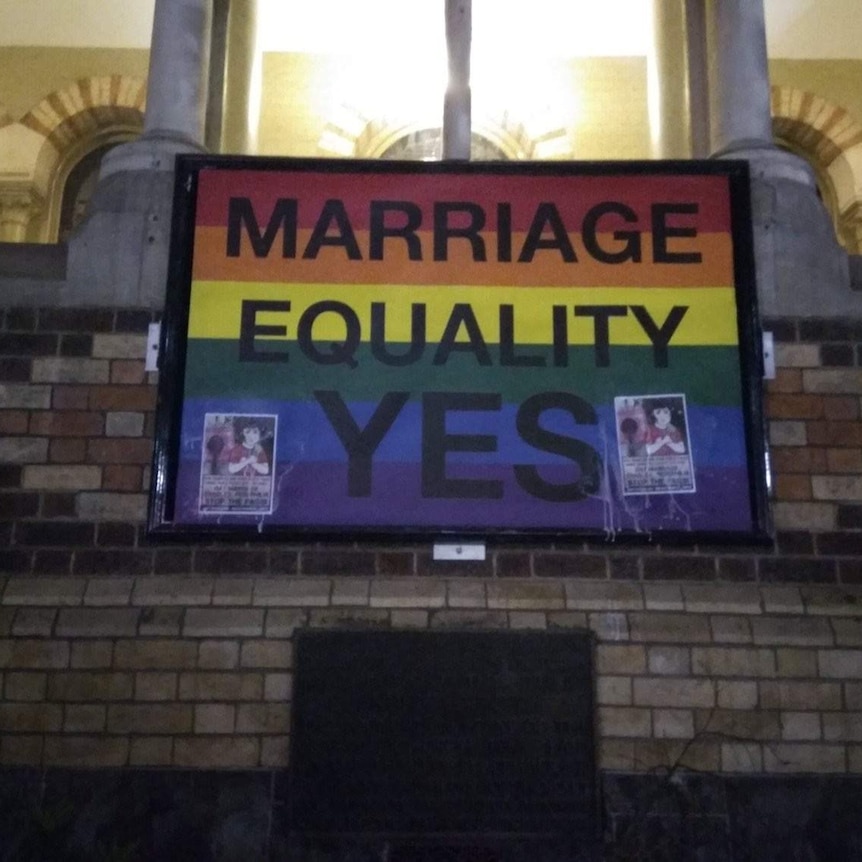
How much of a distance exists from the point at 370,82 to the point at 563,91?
163 cm

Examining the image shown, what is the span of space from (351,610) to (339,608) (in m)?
0.06

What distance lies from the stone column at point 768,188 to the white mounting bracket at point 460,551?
1.89 meters

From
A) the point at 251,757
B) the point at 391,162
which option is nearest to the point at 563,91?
the point at 391,162

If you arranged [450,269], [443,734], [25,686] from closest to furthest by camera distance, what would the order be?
[443,734] → [25,686] → [450,269]

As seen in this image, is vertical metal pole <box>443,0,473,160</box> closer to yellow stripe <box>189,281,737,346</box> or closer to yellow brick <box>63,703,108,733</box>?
yellow stripe <box>189,281,737,346</box>

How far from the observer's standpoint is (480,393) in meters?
4.15

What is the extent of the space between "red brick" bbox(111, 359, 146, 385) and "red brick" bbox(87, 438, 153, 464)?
30cm

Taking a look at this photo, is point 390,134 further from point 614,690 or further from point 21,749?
point 21,749

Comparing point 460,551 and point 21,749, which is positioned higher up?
point 460,551

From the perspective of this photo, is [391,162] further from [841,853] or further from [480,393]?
[841,853]

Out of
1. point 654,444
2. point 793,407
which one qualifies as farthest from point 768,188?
point 654,444

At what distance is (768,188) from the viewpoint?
14.6 ft

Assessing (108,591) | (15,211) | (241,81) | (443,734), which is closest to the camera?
(443,734)

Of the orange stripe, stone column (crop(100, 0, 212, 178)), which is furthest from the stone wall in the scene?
stone column (crop(100, 0, 212, 178))
